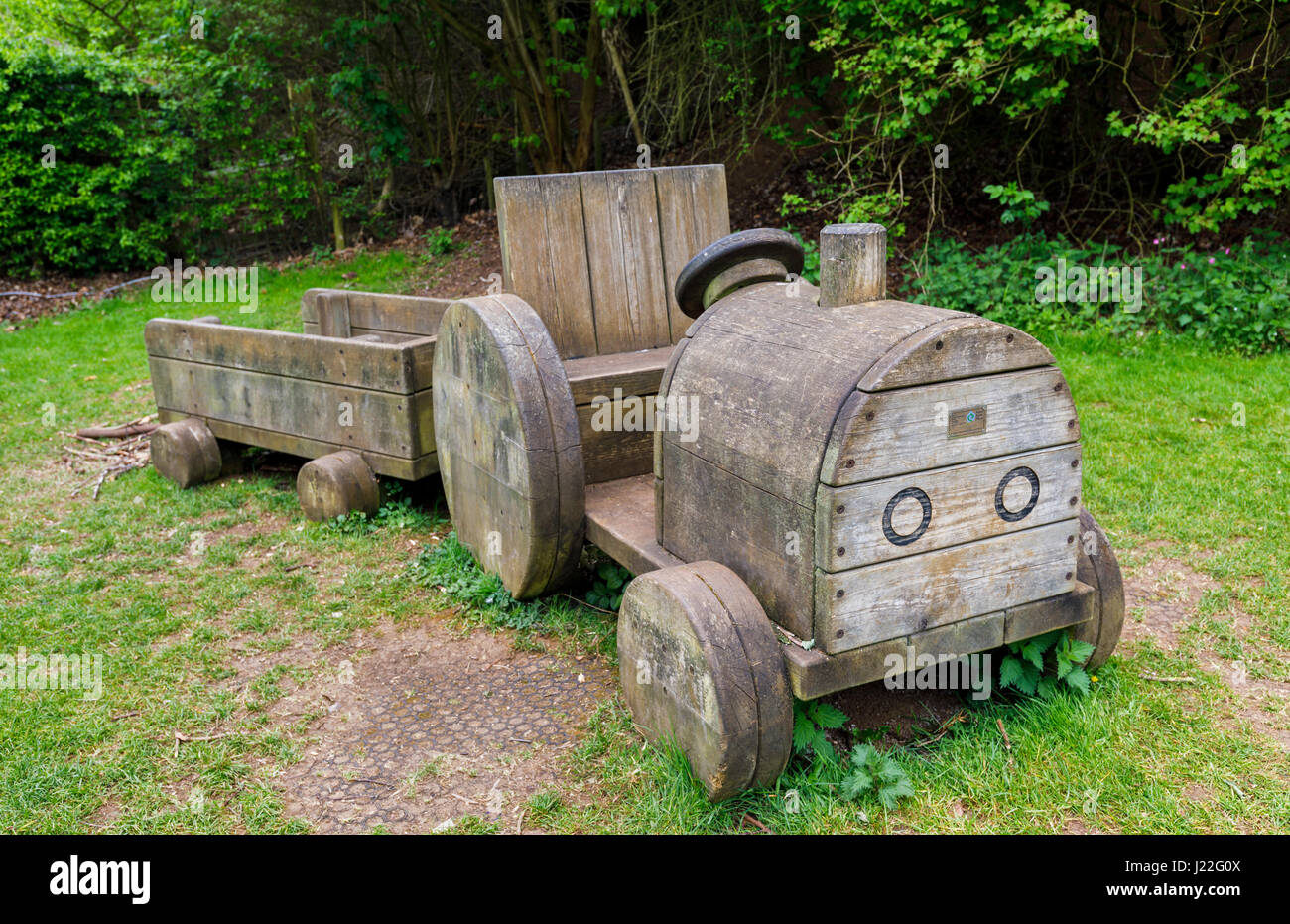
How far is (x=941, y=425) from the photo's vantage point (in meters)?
2.59

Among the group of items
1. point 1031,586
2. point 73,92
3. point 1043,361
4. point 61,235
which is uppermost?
point 73,92

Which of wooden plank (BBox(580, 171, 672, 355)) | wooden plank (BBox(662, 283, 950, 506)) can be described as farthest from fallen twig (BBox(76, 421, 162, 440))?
wooden plank (BBox(662, 283, 950, 506))

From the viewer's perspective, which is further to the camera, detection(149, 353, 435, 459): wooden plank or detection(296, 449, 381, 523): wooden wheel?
detection(296, 449, 381, 523): wooden wheel

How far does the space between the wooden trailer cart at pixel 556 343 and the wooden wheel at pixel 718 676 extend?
1.02m

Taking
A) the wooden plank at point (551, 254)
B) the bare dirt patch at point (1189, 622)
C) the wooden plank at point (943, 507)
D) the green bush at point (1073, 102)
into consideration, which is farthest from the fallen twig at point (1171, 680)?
the green bush at point (1073, 102)

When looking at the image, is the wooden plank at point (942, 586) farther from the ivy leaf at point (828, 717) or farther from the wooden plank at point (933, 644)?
the ivy leaf at point (828, 717)

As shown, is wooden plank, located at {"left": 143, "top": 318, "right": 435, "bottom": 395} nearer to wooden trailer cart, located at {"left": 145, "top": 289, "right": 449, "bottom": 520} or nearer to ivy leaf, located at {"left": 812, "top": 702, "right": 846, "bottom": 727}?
wooden trailer cart, located at {"left": 145, "top": 289, "right": 449, "bottom": 520}

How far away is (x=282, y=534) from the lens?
5.04 metres

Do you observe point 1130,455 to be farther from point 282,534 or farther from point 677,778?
point 282,534

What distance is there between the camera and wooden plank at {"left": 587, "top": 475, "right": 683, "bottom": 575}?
130 inches

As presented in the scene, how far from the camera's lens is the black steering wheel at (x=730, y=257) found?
3416 mm

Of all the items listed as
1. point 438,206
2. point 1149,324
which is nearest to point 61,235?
point 438,206

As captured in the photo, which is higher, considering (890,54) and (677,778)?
(890,54)

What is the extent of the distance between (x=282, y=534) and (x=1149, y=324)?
5669mm
